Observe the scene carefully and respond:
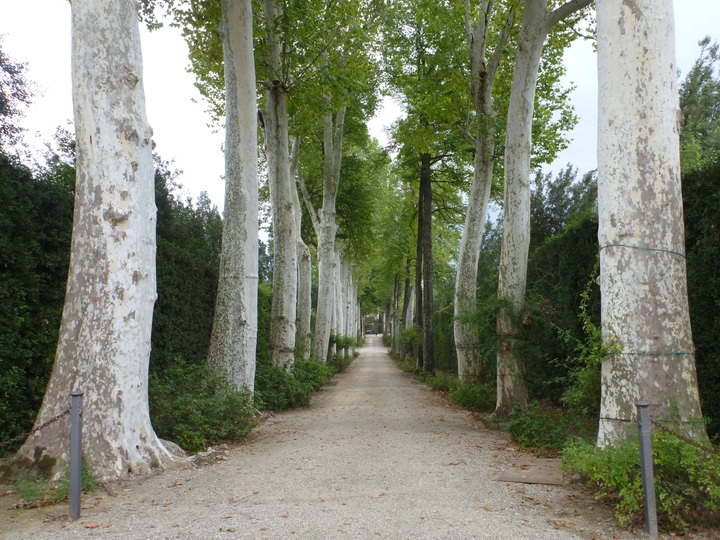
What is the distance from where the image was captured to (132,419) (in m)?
5.76

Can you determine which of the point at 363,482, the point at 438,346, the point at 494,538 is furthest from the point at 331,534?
the point at 438,346

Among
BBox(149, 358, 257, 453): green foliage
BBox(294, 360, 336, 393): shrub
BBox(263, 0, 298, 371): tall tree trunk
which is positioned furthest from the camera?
BBox(294, 360, 336, 393): shrub

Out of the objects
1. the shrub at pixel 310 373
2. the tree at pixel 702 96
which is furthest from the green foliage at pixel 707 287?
the tree at pixel 702 96

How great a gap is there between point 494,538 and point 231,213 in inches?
291

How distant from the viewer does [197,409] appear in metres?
7.70

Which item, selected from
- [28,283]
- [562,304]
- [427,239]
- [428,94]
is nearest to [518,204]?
[562,304]

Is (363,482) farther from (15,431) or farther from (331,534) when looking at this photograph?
(15,431)

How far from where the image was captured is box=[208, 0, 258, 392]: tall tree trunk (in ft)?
31.5

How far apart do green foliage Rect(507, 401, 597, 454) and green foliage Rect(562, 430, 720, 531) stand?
2.72 metres

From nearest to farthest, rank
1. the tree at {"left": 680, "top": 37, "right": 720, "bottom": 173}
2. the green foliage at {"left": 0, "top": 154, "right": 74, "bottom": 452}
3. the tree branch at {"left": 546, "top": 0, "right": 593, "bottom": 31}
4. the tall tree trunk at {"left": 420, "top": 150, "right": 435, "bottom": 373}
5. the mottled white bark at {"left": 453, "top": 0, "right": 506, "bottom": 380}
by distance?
1. the green foliage at {"left": 0, "top": 154, "right": 74, "bottom": 452}
2. the tree branch at {"left": 546, "top": 0, "right": 593, "bottom": 31}
3. the mottled white bark at {"left": 453, "top": 0, "right": 506, "bottom": 380}
4. the tall tree trunk at {"left": 420, "top": 150, "right": 435, "bottom": 373}
5. the tree at {"left": 680, "top": 37, "right": 720, "bottom": 173}

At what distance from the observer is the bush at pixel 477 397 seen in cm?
1216

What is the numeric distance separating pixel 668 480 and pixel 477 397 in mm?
8375

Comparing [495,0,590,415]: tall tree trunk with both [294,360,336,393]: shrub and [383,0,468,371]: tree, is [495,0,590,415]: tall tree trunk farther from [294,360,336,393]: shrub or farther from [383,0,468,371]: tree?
[294,360,336,393]: shrub

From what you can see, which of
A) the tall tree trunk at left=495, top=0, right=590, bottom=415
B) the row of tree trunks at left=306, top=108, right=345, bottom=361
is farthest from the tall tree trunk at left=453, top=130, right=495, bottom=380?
the row of tree trunks at left=306, top=108, right=345, bottom=361
